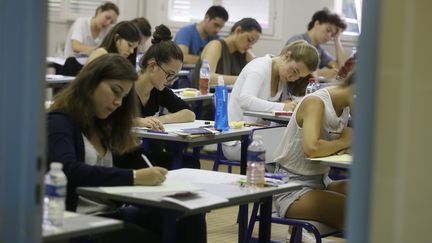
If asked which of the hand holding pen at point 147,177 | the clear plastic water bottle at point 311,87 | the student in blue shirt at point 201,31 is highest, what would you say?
the student in blue shirt at point 201,31

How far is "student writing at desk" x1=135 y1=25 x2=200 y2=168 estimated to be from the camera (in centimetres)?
504

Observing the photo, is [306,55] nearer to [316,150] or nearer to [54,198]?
[316,150]

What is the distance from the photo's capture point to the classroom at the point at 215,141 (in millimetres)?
2309

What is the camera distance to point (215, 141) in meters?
5.02

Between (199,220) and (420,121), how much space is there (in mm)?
1683

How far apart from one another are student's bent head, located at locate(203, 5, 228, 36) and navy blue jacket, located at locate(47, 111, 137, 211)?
5.98 m

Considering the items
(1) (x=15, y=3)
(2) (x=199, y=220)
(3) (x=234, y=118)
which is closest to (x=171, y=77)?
(3) (x=234, y=118)

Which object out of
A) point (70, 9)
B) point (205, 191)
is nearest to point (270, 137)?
point (205, 191)

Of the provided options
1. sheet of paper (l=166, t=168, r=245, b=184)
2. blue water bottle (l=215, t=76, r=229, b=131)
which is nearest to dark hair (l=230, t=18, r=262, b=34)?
blue water bottle (l=215, t=76, r=229, b=131)

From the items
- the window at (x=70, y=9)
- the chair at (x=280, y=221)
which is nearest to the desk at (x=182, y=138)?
the chair at (x=280, y=221)

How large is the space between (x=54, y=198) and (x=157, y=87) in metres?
2.52

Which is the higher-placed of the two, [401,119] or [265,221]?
[401,119]

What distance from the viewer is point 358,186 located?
2.32 metres

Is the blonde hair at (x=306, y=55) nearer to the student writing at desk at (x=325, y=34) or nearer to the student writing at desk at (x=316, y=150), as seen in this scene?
the student writing at desk at (x=316, y=150)
